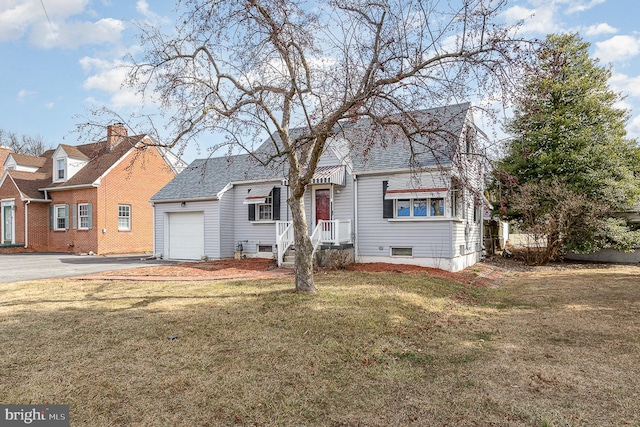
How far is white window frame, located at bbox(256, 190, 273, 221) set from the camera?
16391 mm

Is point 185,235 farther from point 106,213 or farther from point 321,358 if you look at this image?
point 321,358

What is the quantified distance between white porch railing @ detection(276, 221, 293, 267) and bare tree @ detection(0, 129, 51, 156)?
47552mm

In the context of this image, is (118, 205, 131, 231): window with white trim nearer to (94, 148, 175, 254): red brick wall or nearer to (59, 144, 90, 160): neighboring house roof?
(94, 148, 175, 254): red brick wall

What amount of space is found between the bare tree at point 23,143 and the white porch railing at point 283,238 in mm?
47552

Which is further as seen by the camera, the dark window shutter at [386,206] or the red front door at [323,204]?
the red front door at [323,204]

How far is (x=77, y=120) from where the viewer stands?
7254mm

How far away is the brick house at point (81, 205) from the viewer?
2155 centimetres

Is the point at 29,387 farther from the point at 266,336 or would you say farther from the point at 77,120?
the point at 77,120

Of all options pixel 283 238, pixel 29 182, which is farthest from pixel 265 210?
pixel 29 182

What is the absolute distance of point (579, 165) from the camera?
16.8 meters

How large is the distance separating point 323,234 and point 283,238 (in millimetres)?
1682

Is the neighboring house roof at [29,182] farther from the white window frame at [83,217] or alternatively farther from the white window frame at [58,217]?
the white window frame at [83,217]

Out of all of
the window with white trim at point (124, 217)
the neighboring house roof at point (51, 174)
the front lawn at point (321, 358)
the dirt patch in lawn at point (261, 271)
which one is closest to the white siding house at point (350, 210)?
the dirt patch in lawn at point (261, 271)

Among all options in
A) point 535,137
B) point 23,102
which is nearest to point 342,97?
point 23,102
